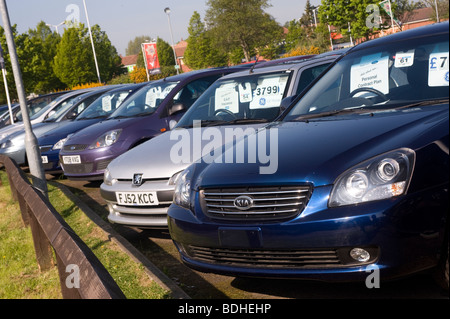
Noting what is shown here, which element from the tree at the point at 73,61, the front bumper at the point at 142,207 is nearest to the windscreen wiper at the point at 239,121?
the front bumper at the point at 142,207

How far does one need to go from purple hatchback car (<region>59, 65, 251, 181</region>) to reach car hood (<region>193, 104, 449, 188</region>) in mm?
4886

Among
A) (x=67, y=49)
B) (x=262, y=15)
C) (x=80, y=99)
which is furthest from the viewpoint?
(x=262, y=15)

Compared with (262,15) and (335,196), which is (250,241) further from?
(262,15)

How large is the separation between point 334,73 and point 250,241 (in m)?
2.14

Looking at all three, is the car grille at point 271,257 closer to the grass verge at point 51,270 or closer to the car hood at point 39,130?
the grass verge at point 51,270

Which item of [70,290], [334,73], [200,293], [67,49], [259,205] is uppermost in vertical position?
[67,49]

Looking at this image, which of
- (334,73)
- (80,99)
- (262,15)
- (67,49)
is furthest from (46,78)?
(334,73)

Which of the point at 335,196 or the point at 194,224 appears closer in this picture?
the point at 335,196

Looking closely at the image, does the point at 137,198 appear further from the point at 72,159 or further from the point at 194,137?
the point at 72,159

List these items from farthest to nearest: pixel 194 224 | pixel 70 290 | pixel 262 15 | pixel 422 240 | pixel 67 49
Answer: pixel 262 15 < pixel 67 49 < pixel 194 224 < pixel 70 290 < pixel 422 240

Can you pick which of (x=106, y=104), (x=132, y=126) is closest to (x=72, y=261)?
(x=132, y=126)

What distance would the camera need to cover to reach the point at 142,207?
19.0ft

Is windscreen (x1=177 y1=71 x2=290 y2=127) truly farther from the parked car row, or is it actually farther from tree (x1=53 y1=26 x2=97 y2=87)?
tree (x1=53 y1=26 x2=97 y2=87)

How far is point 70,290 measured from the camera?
3.39m
